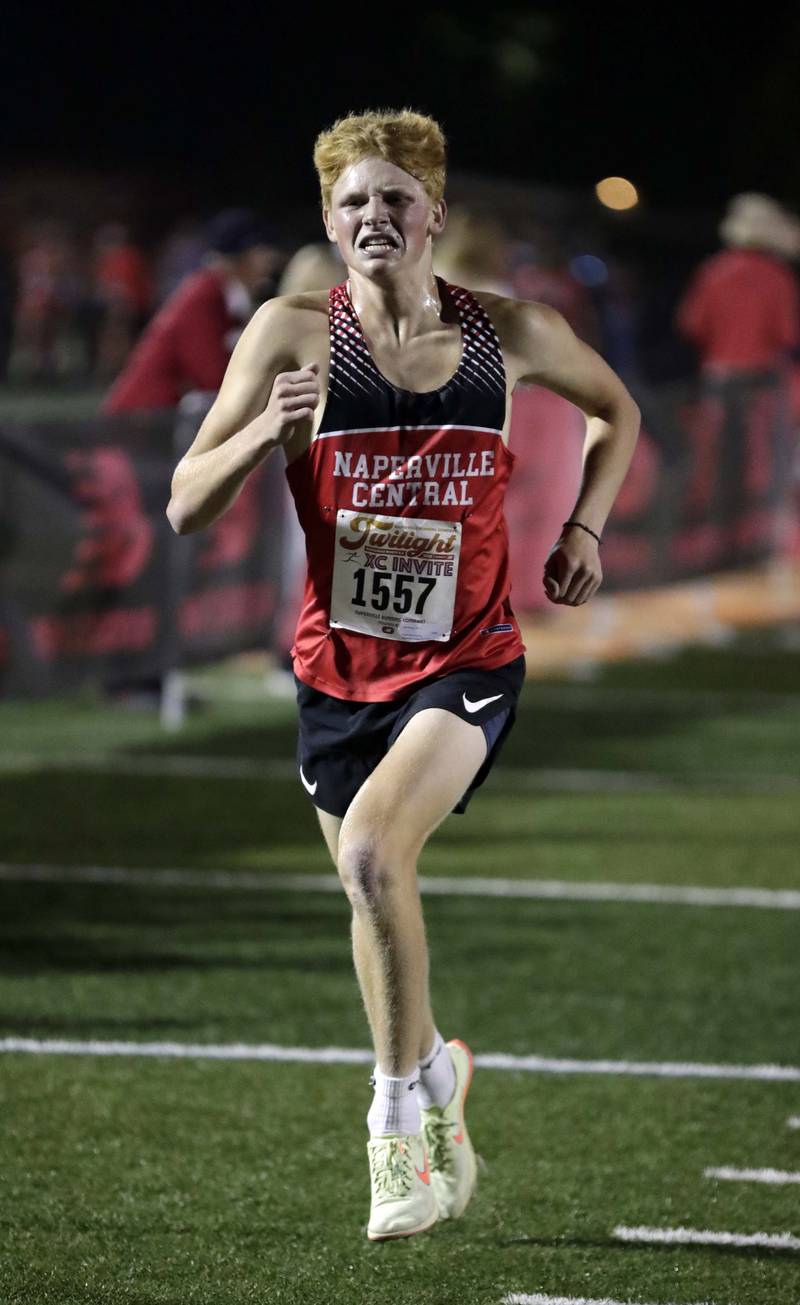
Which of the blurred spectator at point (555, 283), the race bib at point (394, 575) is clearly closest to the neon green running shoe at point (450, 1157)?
the race bib at point (394, 575)

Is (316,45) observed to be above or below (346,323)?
above

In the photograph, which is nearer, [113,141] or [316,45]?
[316,45]

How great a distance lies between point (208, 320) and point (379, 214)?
7.27 meters

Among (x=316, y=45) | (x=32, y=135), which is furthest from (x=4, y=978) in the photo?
(x=32, y=135)

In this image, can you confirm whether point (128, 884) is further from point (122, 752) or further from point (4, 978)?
point (122, 752)

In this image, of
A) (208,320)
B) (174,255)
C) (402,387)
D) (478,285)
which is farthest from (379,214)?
(174,255)

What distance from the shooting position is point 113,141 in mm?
43375

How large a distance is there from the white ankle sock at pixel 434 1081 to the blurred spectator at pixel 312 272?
7.53 m

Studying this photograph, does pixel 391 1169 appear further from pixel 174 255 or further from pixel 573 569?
pixel 174 255

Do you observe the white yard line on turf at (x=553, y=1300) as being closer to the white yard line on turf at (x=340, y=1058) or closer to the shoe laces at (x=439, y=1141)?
the shoe laces at (x=439, y=1141)

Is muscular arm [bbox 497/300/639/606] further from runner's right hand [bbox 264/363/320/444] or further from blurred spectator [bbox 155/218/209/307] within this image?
blurred spectator [bbox 155/218/209/307]

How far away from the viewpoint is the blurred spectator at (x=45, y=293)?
43.9m

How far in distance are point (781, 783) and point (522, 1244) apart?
643 cm

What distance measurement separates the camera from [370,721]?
485cm
